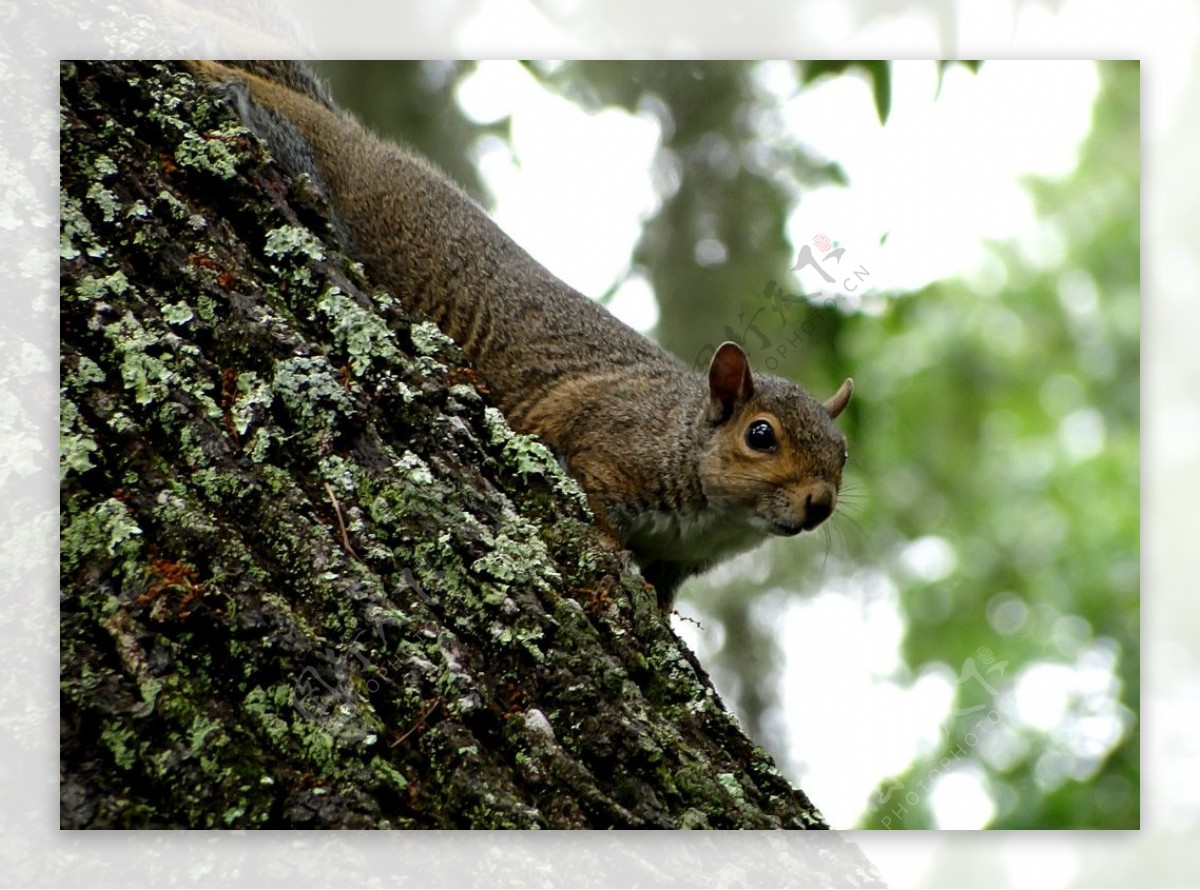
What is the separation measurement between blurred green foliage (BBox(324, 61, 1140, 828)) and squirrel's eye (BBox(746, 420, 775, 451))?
376 mm

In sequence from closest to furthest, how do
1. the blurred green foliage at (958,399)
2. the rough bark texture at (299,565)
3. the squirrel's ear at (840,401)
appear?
the rough bark texture at (299,565) → the blurred green foliage at (958,399) → the squirrel's ear at (840,401)

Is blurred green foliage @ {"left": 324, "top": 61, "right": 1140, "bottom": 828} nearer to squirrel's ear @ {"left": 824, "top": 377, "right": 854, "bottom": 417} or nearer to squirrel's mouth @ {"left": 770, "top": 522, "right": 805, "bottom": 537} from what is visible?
squirrel's ear @ {"left": 824, "top": 377, "right": 854, "bottom": 417}

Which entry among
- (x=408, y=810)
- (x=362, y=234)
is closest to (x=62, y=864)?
(x=408, y=810)

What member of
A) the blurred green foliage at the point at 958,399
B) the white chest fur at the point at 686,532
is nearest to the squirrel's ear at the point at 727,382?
the white chest fur at the point at 686,532

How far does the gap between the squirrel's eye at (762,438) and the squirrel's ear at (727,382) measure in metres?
0.09

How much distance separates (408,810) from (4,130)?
1637 mm

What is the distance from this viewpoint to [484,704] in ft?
7.47

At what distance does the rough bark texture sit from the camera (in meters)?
2.14

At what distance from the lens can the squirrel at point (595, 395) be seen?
11.0 feet

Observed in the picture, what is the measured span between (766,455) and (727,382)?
0.73ft

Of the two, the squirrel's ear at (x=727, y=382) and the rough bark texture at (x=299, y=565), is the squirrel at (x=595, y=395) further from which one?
the rough bark texture at (x=299, y=565)

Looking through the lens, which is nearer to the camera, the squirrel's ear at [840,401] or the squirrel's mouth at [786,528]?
the squirrel's mouth at [786,528]

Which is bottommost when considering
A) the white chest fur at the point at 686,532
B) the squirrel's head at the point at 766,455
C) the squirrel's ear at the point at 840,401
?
the white chest fur at the point at 686,532

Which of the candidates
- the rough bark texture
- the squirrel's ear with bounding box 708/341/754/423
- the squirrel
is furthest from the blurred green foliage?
the rough bark texture
